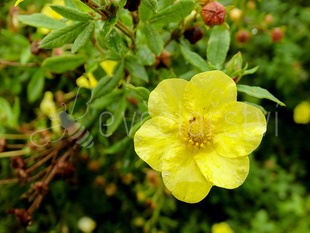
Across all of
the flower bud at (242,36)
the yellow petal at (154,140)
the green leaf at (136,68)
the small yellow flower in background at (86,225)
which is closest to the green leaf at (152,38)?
the green leaf at (136,68)

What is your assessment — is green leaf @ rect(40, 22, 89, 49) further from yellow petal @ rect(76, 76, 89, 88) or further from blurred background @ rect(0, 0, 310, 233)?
blurred background @ rect(0, 0, 310, 233)

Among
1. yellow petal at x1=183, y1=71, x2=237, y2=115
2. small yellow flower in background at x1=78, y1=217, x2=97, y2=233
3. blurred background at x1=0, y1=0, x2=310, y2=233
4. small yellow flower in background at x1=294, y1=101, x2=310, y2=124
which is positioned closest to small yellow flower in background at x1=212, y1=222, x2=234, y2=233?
blurred background at x1=0, y1=0, x2=310, y2=233

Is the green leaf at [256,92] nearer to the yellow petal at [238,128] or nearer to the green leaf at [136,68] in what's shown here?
the yellow petal at [238,128]

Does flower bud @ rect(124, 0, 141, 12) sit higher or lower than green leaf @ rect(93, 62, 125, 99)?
higher

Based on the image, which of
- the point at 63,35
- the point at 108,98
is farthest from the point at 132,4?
the point at 108,98

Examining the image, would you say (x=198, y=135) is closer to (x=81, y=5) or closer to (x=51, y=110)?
(x=81, y=5)

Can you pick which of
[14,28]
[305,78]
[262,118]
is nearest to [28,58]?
[14,28]
